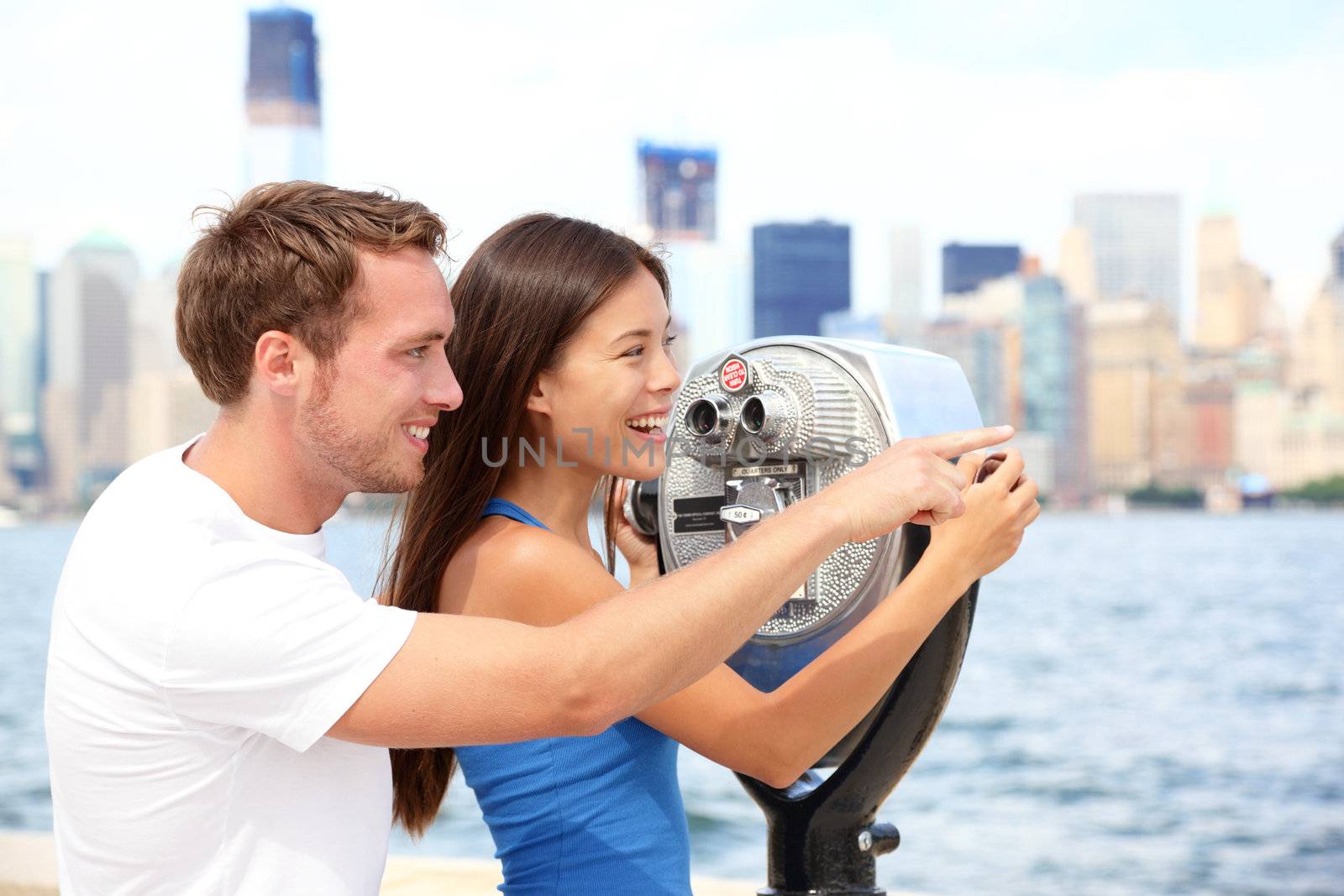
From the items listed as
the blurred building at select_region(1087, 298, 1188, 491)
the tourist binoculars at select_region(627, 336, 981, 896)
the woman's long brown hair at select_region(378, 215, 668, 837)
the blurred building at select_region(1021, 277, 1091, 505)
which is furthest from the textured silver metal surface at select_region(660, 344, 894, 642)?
the blurred building at select_region(1087, 298, 1188, 491)

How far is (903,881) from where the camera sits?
13797 mm

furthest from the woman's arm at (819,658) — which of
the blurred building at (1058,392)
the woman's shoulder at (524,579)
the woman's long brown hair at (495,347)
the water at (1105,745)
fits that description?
the blurred building at (1058,392)

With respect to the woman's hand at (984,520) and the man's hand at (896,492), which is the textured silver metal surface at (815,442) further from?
the man's hand at (896,492)

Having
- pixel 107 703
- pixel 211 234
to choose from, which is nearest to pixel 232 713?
pixel 107 703

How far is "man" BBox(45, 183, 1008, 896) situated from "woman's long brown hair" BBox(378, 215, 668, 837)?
0.26m

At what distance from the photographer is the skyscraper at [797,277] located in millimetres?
39375

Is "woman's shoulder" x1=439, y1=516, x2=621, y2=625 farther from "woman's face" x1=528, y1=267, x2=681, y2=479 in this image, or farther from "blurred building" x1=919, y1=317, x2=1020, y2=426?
"blurred building" x1=919, y1=317, x2=1020, y2=426

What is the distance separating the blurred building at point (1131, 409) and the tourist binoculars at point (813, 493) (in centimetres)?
4968

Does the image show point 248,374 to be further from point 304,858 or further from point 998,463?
point 998,463

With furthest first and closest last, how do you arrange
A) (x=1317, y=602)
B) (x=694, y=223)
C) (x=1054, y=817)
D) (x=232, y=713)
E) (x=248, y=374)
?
(x=694, y=223) → (x=1317, y=602) → (x=1054, y=817) → (x=248, y=374) → (x=232, y=713)

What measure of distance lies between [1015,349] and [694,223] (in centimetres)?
1635

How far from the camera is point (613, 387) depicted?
5.54ft

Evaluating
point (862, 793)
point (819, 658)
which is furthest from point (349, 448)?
point (862, 793)

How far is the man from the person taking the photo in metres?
1.17
